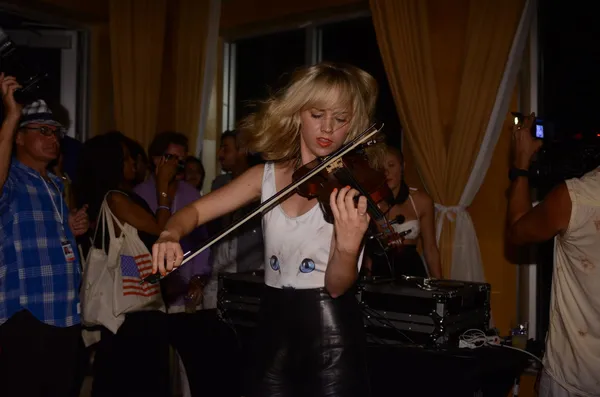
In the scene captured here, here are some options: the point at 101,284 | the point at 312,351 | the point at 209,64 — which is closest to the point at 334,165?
the point at 312,351

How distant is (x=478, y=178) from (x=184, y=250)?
1.92 m

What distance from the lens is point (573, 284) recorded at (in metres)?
2.24

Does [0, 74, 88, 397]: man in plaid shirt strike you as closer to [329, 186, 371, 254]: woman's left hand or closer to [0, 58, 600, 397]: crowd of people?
[0, 58, 600, 397]: crowd of people

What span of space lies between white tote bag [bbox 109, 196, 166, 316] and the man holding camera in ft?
5.91

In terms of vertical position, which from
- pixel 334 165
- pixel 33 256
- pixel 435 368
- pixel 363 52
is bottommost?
pixel 435 368

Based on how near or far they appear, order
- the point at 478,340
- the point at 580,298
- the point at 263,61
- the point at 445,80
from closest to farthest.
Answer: the point at 580,298
the point at 478,340
the point at 445,80
the point at 263,61

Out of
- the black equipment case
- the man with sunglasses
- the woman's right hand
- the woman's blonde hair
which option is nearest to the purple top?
the man with sunglasses

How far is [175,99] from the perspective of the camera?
19.9 feet

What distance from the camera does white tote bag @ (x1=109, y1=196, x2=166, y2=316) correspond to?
3125mm

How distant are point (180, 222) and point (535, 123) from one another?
4.86ft

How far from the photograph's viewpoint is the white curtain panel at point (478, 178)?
404cm

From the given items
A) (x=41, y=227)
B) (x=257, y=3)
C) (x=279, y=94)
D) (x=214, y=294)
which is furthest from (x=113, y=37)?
(x=279, y=94)

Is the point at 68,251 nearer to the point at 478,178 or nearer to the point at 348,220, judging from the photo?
the point at 348,220

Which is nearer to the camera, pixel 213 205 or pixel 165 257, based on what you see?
pixel 165 257
